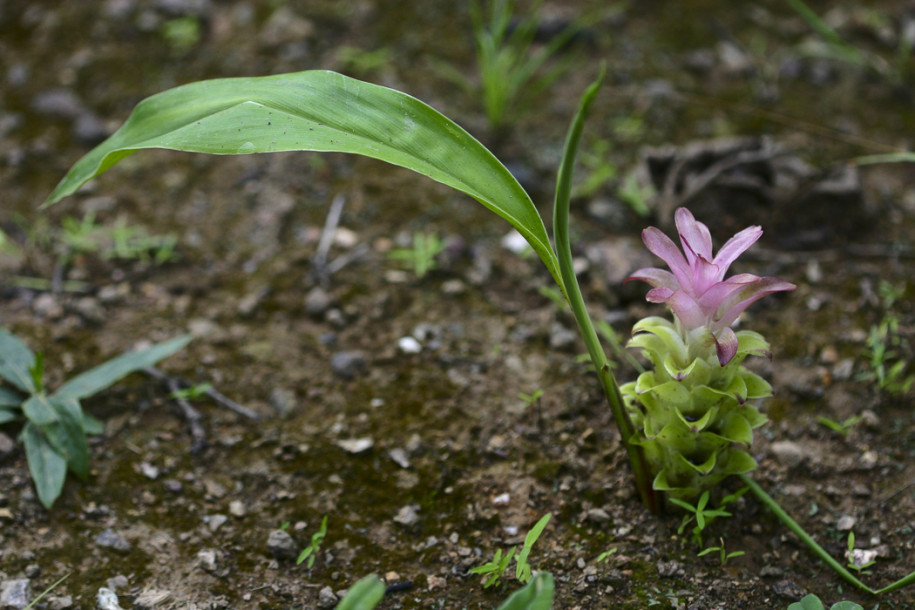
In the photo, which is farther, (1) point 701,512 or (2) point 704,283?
(1) point 701,512

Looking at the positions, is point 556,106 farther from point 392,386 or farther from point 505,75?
point 392,386

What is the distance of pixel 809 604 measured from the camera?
3.64ft

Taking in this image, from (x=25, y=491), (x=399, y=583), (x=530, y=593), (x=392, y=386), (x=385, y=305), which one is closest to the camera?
(x=530, y=593)

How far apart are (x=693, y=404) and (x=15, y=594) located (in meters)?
1.12

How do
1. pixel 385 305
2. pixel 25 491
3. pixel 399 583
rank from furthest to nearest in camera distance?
pixel 385 305 → pixel 25 491 → pixel 399 583

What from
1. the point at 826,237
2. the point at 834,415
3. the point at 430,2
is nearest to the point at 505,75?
the point at 430,2

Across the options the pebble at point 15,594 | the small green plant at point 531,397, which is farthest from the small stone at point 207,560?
the small green plant at point 531,397

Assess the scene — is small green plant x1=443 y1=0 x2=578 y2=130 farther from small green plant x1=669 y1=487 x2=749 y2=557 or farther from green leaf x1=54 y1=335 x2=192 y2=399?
A: small green plant x1=669 y1=487 x2=749 y2=557

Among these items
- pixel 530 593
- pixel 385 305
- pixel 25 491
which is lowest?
pixel 25 491

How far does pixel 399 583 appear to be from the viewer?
123 cm

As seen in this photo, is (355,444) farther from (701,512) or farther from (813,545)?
(813,545)

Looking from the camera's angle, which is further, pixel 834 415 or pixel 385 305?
pixel 385 305

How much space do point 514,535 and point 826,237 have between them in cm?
109

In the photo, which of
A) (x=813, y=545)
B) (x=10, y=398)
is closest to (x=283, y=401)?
(x=10, y=398)
